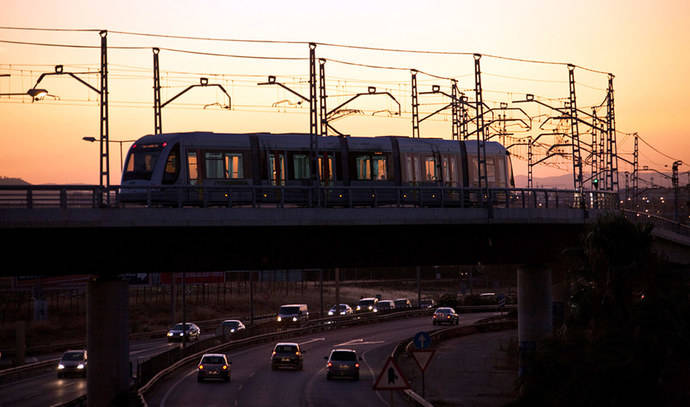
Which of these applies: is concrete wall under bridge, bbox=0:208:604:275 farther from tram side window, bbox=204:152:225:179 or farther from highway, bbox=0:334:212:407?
highway, bbox=0:334:212:407

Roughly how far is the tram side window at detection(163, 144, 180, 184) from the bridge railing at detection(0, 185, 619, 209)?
1.37 m

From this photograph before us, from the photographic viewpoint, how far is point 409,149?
1921 inches

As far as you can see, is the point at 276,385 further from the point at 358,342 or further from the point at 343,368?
the point at 358,342

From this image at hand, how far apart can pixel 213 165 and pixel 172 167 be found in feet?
6.56

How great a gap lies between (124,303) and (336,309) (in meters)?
56.7

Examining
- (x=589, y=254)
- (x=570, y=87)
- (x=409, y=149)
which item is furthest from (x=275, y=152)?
(x=570, y=87)

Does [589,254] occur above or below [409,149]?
below

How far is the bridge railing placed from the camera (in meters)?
30.2

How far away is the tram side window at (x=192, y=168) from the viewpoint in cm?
4244

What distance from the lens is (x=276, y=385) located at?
136 ft

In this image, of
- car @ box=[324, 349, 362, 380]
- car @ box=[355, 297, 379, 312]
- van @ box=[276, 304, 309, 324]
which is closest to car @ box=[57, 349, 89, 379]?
car @ box=[324, 349, 362, 380]

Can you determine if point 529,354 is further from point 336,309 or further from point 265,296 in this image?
point 265,296

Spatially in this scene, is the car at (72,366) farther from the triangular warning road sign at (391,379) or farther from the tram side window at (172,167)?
the triangular warning road sign at (391,379)

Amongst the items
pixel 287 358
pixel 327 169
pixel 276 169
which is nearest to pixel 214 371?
pixel 287 358
